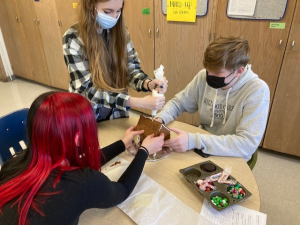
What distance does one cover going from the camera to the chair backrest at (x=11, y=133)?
1209 mm

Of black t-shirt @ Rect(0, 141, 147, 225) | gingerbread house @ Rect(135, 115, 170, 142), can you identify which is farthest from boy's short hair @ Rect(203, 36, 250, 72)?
black t-shirt @ Rect(0, 141, 147, 225)

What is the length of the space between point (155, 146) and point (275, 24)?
156 cm

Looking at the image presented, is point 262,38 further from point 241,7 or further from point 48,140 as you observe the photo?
point 48,140

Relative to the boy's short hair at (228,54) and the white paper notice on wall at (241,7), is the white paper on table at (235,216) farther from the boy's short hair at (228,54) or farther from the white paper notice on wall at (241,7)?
the white paper notice on wall at (241,7)

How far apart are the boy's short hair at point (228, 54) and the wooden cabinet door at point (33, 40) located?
11.1 feet

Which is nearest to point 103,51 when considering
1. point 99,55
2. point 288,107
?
point 99,55

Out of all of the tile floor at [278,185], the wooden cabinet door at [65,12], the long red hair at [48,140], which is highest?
the wooden cabinet door at [65,12]

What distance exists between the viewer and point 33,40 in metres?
3.82

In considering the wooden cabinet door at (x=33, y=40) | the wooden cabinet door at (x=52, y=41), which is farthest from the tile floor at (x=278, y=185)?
the wooden cabinet door at (x=33, y=40)

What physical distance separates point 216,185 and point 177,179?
160mm

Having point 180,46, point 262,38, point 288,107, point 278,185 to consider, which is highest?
point 262,38

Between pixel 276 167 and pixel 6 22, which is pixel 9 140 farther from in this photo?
pixel 6 22

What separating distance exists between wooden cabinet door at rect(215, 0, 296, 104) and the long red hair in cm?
176

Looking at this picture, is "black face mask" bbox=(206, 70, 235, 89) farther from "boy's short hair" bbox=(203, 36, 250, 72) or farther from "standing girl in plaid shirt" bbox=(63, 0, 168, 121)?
"standing girl in plaid shirt" bbox=(63, 0, 168, 121)
